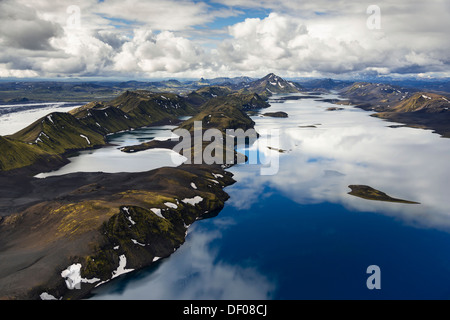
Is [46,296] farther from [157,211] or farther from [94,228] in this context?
Result: [157,211]

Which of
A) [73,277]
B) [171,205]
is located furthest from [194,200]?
[73,277]

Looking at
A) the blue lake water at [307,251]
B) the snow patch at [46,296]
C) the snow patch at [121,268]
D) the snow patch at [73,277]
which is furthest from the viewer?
the snow patch at [121,268]

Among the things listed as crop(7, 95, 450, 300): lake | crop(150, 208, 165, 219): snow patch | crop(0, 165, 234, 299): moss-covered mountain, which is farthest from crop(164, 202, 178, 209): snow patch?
crop(7, 95, 450, 300): lake

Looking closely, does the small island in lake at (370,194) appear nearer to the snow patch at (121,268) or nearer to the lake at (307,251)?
the lake at (307,251)

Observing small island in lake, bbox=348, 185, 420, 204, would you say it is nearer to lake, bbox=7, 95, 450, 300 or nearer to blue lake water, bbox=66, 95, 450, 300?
lake, bbox=7, 95, 450, 300

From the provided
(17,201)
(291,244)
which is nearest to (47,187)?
(17,201)

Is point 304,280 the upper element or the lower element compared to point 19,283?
lower

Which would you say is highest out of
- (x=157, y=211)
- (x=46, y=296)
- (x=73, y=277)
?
(x=157, y=211)

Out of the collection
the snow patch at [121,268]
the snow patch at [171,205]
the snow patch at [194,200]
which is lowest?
the snow patch at [121,268]

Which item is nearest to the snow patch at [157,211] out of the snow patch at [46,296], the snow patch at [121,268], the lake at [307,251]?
the lake at [307,251]
